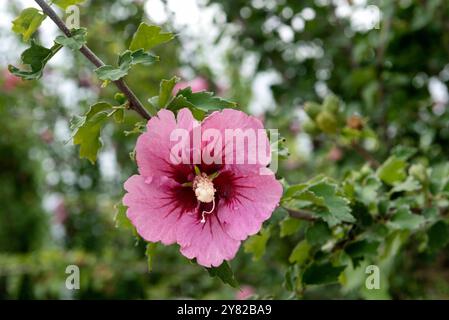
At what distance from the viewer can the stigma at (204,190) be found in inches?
32.1

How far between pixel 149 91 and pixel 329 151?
1013mm

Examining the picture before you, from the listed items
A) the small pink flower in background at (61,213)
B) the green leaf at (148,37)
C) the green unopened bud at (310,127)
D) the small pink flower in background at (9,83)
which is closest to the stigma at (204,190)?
the green leaf at (148,37)

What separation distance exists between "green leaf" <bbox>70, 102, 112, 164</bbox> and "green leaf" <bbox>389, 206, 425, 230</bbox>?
1.77 ft

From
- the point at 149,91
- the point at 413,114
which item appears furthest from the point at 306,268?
the point at 149,91

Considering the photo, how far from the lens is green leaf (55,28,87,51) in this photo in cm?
81

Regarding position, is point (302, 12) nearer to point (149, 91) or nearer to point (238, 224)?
point (149, 91)

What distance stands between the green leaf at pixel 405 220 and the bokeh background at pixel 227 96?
0.25 metres

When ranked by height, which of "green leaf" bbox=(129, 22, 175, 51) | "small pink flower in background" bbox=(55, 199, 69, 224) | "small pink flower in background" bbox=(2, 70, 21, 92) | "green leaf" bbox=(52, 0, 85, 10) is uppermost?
"small pink flower in background" bbox=(2, 70, 21, 92)

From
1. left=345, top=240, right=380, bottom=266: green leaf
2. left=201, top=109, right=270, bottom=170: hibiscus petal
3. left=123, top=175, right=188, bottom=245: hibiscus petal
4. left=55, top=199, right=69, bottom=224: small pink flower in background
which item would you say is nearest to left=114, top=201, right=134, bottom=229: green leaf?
left=123, top=175, right=188, bottom=245: hibiscus petal

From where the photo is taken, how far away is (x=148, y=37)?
894 millimetres

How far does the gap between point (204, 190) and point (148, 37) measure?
0.26 m

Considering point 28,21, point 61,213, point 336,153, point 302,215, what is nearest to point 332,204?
point 302,215

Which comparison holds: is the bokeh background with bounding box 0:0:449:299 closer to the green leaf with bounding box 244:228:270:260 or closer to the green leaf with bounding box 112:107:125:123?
the green leaf with bounding box 244:228:270:260

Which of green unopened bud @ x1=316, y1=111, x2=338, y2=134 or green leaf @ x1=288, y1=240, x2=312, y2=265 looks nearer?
green leaf @ x1=288, y1=240, x2=312, y2=265
